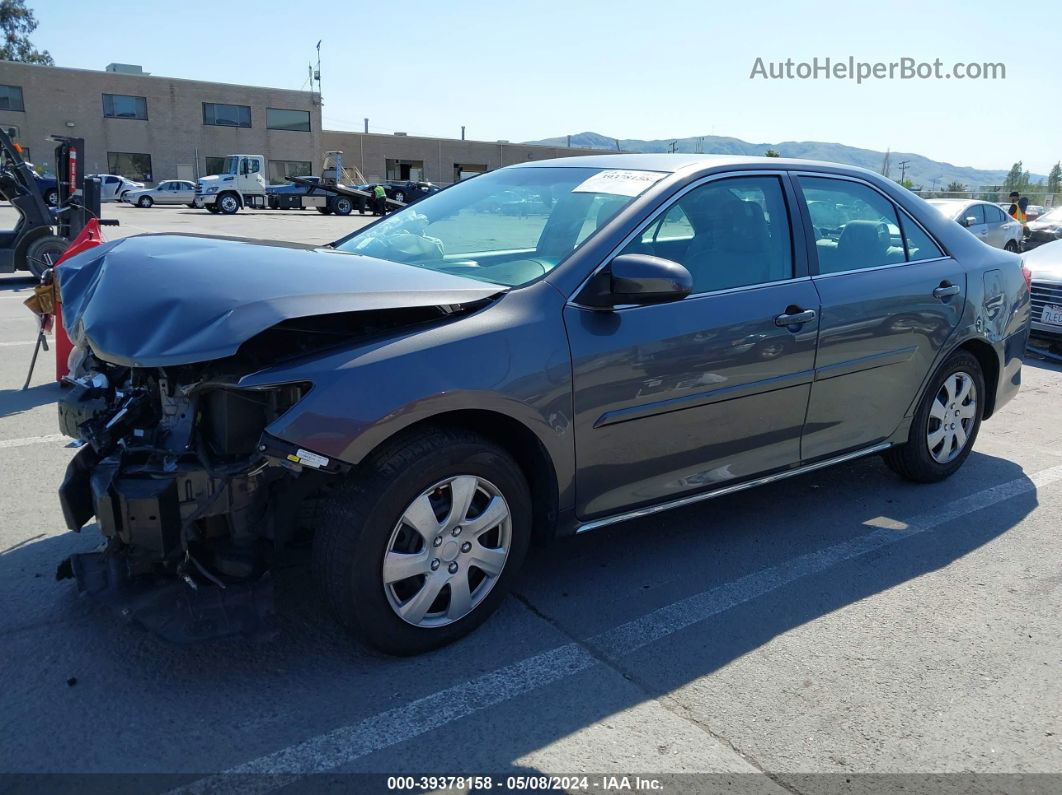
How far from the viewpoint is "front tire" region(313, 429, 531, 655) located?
2.70 metres

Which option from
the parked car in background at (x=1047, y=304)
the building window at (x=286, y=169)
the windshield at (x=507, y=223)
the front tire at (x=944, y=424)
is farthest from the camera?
the building window at (x=286, y=169)

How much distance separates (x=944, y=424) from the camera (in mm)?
4770

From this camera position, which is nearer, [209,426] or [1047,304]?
[209,426]

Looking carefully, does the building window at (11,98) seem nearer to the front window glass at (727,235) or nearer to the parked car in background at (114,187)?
the parked car in background at (114,187)

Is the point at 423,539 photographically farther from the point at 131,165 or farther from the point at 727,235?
the point at 131,165

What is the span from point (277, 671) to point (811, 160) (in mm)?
3426

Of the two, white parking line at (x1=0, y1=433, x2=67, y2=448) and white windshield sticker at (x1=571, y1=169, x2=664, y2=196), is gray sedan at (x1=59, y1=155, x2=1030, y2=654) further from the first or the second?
white parking line at (x1=0, y1=433, x2=67, y2=448)

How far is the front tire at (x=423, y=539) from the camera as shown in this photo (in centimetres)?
270

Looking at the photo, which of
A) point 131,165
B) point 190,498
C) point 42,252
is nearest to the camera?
point 190,498

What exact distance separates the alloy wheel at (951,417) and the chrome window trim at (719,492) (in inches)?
16.3

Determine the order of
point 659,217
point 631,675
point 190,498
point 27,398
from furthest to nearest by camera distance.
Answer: point 27,398 → point 659,217 → point 631,675 → point 190,498

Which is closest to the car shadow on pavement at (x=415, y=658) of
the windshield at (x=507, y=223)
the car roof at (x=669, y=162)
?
the windshield at (x=507, y=223)

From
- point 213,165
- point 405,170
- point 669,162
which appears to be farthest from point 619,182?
point 405,170

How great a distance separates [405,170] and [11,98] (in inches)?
1048
